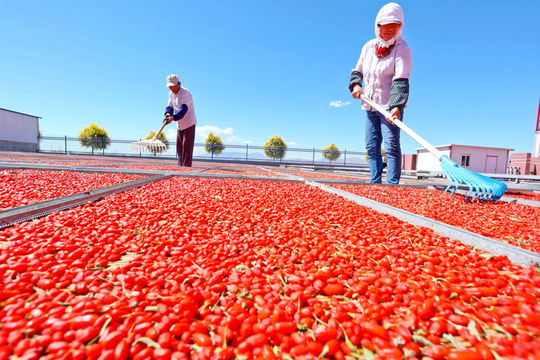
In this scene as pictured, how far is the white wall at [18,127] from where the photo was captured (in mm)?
20781

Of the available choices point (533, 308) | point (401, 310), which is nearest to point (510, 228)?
point (533, 308)

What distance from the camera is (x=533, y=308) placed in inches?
34.8

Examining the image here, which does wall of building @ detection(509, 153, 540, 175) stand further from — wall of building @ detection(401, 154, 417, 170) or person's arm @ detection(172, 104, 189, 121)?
person's arm @ detection(172, 104, 189, 121)

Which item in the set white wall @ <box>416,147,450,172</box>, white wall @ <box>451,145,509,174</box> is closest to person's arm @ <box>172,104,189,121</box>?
white wall @ <box>416,147,450,172</box>

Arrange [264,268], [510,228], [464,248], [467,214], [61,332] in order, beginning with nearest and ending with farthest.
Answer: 1. [61,332]
2. [264,268]
3. [464,248]
4. [510,228]
5. [467,214]

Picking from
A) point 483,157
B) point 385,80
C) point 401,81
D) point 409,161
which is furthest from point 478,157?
point 401,81

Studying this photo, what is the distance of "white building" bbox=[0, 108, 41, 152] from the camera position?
2080 cm

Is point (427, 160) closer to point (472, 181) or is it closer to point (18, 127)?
point (472, 181)

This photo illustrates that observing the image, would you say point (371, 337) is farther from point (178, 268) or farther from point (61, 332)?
point (61, 332)

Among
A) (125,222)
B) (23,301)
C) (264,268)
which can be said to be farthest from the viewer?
(125,222)

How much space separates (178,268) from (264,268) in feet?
1.28

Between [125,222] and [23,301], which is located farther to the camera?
[125,222]

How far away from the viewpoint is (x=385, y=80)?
4.16 meters

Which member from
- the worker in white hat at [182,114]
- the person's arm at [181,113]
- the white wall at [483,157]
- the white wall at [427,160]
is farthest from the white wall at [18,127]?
the white wall at [483,157]
